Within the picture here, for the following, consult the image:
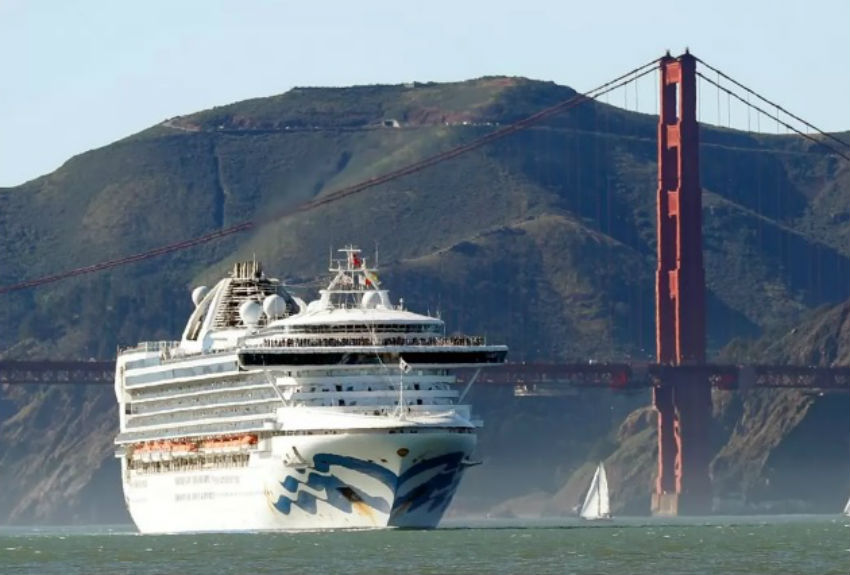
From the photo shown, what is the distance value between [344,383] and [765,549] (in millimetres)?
18993

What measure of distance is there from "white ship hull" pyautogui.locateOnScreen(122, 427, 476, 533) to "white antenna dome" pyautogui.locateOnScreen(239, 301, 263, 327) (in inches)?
358

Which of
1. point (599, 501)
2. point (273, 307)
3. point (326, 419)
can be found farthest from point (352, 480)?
point (599, 501)

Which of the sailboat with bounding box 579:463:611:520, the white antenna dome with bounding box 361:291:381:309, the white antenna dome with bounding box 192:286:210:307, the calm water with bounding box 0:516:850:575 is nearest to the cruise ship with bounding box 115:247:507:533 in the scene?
the white antenna dome with bounding box 361:291:381:309

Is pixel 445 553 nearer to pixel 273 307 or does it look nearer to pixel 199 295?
pixel 273 307

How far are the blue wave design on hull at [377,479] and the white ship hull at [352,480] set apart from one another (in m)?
0.03

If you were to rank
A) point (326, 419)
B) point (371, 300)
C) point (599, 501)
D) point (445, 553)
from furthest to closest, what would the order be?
point (599, 501), point (371, 300), point (326, 419), point (445, 553)

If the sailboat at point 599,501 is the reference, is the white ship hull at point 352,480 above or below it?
above

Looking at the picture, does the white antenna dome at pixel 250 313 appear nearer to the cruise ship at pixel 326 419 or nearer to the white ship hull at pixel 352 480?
the cruise ship at pixel 326 419

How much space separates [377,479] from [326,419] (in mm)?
3194

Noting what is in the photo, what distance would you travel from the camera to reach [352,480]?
121438 mm

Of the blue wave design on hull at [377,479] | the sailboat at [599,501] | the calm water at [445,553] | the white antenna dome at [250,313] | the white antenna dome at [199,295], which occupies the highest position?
the white antenna dome at [199,295]

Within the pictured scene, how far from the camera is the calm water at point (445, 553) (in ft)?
329

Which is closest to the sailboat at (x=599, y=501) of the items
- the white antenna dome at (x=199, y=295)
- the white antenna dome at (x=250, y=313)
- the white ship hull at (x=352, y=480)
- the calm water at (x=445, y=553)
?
the white antenna dome at (x=199, y=295)

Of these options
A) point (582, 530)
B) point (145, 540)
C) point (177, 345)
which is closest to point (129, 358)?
point (177, 345)
